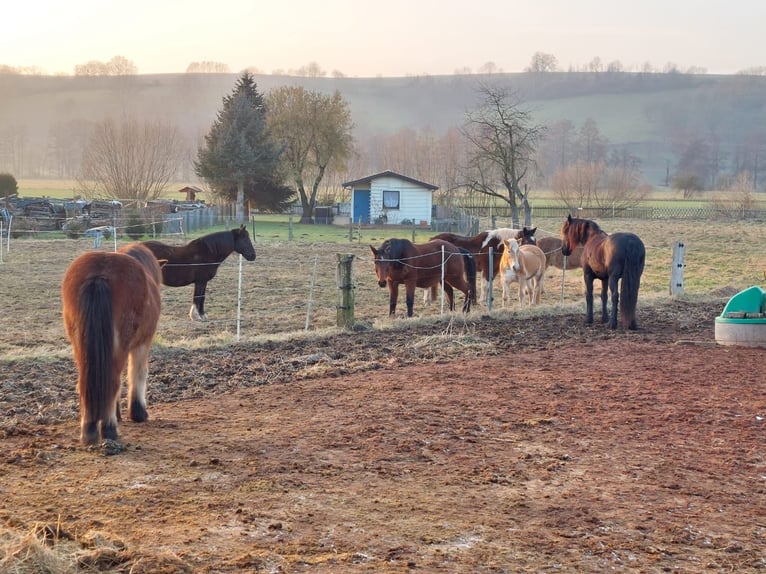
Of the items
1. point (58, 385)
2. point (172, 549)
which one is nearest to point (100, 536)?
point (172, 549)

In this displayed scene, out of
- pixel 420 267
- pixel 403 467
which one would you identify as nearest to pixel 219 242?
pixel 420 267

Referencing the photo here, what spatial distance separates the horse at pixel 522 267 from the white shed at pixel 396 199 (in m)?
29.0

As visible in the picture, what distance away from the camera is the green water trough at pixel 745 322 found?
9727 mm

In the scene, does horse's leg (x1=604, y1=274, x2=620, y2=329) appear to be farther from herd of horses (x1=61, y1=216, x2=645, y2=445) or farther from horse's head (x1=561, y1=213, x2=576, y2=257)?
horse's head (x1=561, y1=213, x2=576, y2=257)

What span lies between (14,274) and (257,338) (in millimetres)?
10210

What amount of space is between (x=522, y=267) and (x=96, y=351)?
10013 mm

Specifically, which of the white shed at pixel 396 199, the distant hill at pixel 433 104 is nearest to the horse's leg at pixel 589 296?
the white shed at pixel 396 199

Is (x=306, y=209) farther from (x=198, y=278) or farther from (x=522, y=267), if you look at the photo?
(x=522, y=267)

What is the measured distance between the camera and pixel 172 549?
11.9 feet

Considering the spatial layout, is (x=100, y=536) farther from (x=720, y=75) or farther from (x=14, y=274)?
(x=720, y=75)

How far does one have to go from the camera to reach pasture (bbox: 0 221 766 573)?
372cm

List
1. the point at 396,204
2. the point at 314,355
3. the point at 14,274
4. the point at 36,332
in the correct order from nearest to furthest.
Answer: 1. the point at 314,355
2. the point at 36,332
3. the point at 14,274
4. the point at 396,204

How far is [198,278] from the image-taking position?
13.4 meters

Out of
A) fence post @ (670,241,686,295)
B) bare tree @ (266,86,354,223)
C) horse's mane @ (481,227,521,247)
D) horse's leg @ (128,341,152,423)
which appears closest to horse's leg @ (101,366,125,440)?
horse's leg @ (128,341,152,423)
